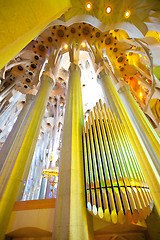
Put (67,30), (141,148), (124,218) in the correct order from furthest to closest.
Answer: (67,30) → (141,148) → (124,218)

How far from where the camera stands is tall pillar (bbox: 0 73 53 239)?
127 inches

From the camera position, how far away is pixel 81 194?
2695mm

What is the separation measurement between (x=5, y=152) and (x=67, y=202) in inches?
123

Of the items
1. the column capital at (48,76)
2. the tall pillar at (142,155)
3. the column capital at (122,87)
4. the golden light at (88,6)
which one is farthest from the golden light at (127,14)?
the column capital at (48,76)

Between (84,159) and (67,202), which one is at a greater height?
(84,159)

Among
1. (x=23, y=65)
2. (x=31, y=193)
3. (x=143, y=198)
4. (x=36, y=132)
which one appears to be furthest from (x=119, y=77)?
(x=31, y=193)

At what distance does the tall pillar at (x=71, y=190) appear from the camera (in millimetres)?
2301

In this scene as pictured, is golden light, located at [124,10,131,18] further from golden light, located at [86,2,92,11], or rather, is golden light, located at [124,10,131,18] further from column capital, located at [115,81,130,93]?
column capital, located at [115,81,130,93]

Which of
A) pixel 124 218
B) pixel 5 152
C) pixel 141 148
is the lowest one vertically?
pixel 124 218

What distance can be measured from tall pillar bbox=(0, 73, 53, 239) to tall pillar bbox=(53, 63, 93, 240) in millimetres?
1531

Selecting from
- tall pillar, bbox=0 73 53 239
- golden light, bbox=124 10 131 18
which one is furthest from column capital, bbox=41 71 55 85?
golden light, bbox=124 10 131 18

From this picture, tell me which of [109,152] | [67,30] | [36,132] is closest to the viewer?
[109,152]

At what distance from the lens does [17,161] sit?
4.04 meters

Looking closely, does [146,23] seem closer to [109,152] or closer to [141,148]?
[141,148]
